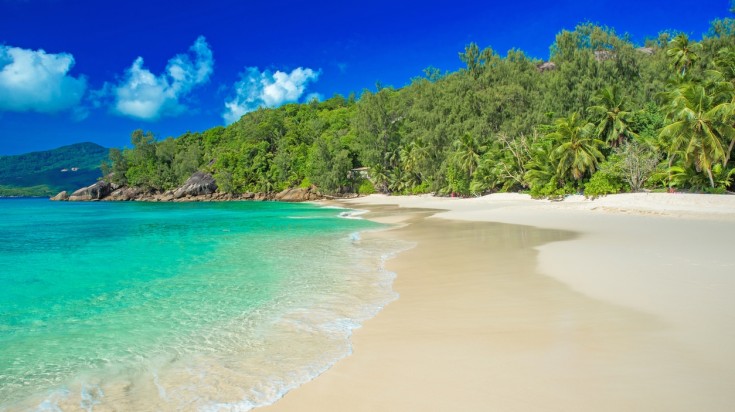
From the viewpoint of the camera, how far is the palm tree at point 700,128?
23891 mm

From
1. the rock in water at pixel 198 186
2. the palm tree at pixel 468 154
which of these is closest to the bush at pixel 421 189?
the palm tree at pixel 468 154

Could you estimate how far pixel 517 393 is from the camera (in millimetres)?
4055

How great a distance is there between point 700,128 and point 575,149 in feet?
33.2

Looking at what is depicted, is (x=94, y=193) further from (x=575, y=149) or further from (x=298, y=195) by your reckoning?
(x=575, y=149)

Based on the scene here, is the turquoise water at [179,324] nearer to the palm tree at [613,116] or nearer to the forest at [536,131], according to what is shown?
the forest at [536,131]

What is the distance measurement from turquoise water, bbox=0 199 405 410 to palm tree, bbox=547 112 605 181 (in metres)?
25.4

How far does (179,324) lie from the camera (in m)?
7.43

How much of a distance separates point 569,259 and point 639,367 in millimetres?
7202

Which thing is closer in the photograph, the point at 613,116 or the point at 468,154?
the point at 613,116

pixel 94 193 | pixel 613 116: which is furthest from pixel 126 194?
pixel 613 116

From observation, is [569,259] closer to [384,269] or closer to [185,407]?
[384,269]

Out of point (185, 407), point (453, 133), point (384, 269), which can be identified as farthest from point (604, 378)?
point (453, 133)

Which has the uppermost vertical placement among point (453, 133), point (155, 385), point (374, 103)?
point (374, 103)

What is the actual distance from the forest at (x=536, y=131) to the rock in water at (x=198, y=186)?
7.55 ft
